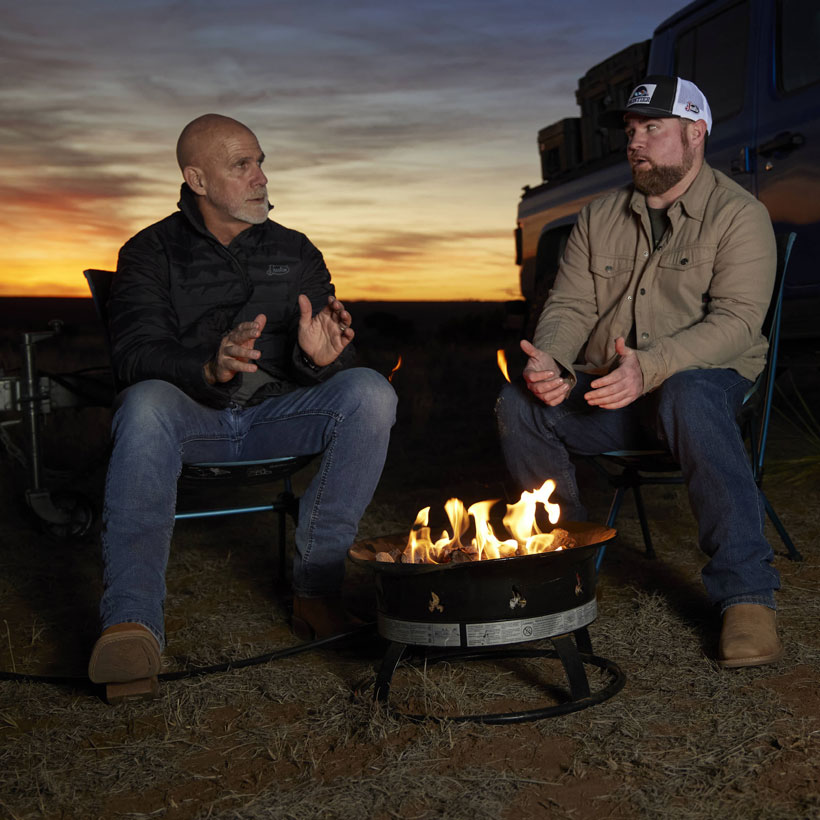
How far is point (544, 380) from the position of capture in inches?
106

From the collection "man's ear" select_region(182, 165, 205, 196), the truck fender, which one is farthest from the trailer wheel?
"man's ear" select_region(182, 165, 205, 196)

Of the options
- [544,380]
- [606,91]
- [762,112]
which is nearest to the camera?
[544,380]

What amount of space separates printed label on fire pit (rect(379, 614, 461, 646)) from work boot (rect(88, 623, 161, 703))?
0.57 metres

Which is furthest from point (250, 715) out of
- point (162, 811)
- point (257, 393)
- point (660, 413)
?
point (660, 413)

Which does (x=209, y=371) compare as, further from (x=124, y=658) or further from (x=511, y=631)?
(x=511, y=631)

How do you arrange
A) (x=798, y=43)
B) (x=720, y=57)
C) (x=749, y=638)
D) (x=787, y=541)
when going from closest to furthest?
1. (x=749, y=638)
2. (x=787, y=541)
3. (x=798, y=43)
4. (x=720, y=57)

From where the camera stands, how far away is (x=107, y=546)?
2.38 meters

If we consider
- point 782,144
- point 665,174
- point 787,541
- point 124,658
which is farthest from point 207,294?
point 782,144

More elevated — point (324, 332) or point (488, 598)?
point (324, 332)

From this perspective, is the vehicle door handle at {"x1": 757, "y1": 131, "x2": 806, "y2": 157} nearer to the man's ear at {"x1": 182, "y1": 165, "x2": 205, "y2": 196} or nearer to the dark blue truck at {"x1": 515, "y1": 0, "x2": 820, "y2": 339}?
the dark blue truck at {"x1": 515, "y1": 0, "x2": 820, "y2": 339}

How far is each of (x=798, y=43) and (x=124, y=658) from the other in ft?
11.9

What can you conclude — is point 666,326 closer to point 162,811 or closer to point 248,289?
point 248,289

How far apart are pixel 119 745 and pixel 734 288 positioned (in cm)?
192

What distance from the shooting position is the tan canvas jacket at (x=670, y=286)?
261 centimetres
